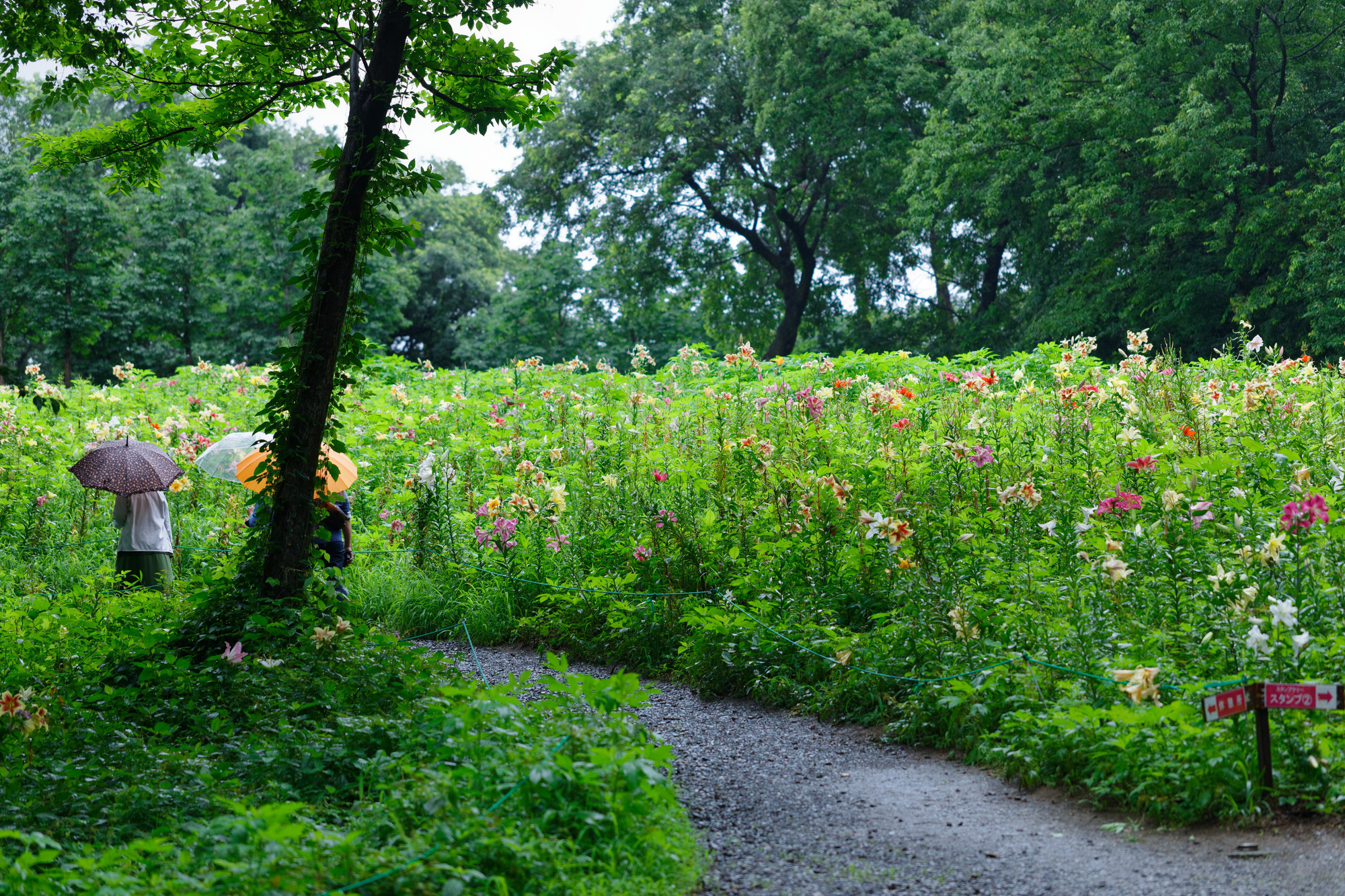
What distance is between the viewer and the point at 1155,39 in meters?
18.7

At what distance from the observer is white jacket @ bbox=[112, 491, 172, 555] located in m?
7.81

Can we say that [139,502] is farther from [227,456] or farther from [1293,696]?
[1293,696]

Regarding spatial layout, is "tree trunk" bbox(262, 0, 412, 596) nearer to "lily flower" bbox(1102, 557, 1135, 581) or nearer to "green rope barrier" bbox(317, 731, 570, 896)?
"green rope barrier" bbox(317, 731, 570, 896)

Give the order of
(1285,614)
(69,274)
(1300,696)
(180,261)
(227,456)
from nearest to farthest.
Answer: (1300,696), (1285,614), (227,456), (69,274), (180,261)

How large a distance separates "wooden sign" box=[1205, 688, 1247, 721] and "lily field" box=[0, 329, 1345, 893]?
270 mm

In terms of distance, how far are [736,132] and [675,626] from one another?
856 inches

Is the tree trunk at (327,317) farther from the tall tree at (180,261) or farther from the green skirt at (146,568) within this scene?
the tall tree at (180,261)

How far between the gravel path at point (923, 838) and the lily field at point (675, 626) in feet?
0.51

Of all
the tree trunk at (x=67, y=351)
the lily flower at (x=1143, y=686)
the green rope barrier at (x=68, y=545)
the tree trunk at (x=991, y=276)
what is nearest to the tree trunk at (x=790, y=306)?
the tree trunk at (x=991, y=276)

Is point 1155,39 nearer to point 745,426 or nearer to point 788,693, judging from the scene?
point 745,426

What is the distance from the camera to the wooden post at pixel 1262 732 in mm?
3156

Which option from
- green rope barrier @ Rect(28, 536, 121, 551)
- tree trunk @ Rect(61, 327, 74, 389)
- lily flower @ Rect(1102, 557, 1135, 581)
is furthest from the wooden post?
tree trunk @ Rect(61, 327, 74, 389)

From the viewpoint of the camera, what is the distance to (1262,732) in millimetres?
3246

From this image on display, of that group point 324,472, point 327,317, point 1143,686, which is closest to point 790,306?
point 324,472
